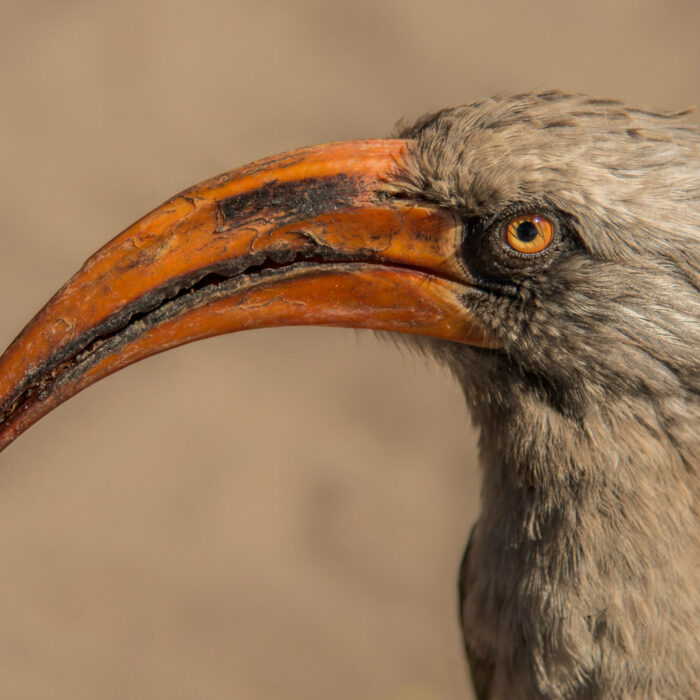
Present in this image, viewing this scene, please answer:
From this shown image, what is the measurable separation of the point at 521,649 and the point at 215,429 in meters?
3.87

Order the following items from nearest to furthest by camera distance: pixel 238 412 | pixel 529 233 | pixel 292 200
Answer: pixel 529 233 → pixel 292 200 → pixel 238 412

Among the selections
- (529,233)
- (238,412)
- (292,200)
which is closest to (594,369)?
(529,233)

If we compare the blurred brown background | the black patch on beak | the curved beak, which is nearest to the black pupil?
the curved beak

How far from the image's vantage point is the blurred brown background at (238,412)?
5984mm

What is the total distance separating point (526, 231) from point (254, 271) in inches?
30.8

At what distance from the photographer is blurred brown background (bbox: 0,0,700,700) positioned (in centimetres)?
598

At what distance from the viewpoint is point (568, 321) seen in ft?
8.86

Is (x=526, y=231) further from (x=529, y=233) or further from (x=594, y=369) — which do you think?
→ (x=594, y=369)

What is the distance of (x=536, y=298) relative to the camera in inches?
108

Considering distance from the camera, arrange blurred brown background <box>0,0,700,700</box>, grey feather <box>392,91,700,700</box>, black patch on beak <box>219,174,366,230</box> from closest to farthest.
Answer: grey feather <box>392,91,700,700</box> < black patch on beak <box>219,174,366,230</box> < blurred brown background <box>0,0,700,700</box>

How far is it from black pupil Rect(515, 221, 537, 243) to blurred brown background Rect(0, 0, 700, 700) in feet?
7.35

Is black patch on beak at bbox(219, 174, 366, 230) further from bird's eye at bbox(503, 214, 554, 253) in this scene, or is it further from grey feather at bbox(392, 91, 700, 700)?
bird's eye at bbox(503, 214, 554, 253)

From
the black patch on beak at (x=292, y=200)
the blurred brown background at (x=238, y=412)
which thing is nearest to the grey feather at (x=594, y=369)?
the black patch on beak at (x=292, y=200)

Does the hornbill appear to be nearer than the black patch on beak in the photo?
Yes
